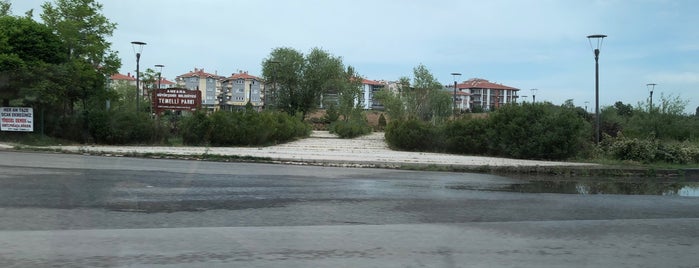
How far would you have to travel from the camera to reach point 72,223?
7.86m

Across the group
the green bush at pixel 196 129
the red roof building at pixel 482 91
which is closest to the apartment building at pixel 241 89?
the red roof building at pixel 482 91

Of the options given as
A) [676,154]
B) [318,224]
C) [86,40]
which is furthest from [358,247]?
[86,40]

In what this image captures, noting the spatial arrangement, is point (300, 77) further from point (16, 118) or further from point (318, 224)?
point (318, 224)

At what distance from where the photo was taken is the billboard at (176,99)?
28.0 metres

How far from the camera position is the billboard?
28.0 metres

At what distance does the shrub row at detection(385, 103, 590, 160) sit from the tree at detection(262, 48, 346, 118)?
45.8m

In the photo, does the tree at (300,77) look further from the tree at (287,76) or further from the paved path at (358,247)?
the paved path at (358,247)

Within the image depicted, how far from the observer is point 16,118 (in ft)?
82.4

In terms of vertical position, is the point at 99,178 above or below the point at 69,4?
below

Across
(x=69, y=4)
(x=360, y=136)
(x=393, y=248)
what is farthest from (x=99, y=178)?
(x=360, y=136)

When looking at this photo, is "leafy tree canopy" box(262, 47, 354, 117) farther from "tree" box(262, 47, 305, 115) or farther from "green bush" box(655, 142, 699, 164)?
"green bush" box(655, 142, 699, 164)

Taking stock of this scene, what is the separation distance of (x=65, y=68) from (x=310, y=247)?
23011 mm

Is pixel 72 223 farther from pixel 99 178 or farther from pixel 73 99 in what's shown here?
pixel 73 99

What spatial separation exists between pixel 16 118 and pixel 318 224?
22288mm
